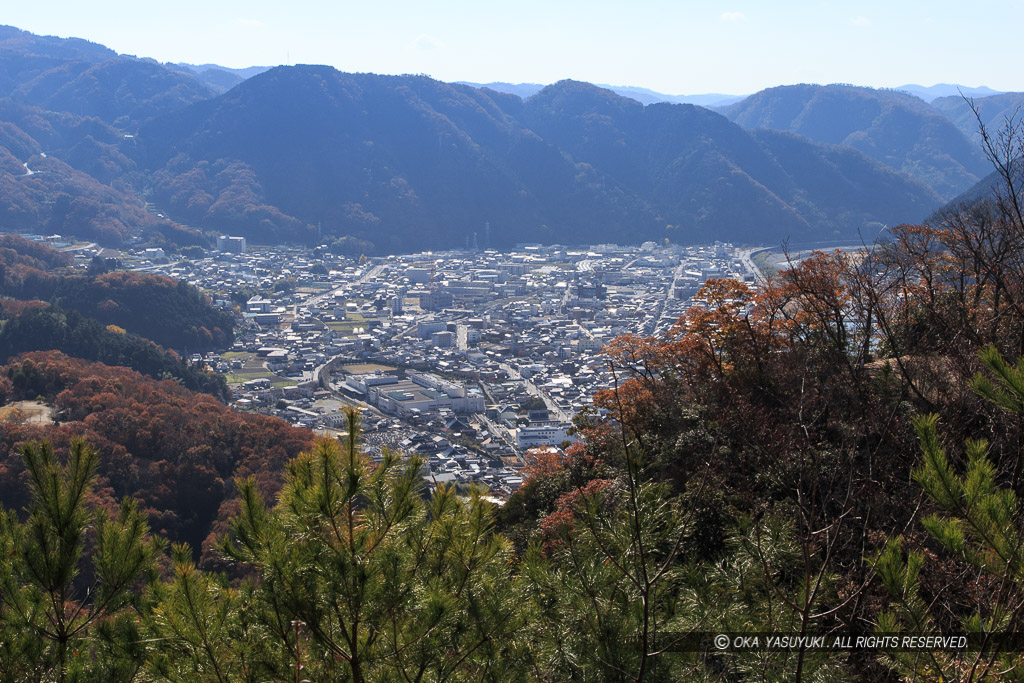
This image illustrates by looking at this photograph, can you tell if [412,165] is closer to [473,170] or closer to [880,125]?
[473,170]

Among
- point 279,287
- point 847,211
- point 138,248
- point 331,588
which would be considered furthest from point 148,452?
point 847,211

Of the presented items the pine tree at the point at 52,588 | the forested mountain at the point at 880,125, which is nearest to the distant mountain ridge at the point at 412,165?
the forested mountain at the point at 880,125

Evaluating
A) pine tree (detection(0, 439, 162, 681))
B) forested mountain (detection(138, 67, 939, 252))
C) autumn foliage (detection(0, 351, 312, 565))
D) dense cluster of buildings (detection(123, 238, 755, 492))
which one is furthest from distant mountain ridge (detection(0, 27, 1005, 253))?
pine tree (detection(0, 439, 162, 681))

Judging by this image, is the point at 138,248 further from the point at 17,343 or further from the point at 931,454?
the point at 931,454

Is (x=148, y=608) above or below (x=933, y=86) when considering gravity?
below

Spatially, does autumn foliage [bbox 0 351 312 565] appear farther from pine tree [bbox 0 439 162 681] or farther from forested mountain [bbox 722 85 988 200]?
forested mountain [bbox 722 85 988 200]

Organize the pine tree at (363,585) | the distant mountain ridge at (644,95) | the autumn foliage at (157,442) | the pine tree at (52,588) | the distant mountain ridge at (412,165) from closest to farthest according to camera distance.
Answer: the pine tree at (363,585), the pine tree at (52,588), the autumn foliage at (157,442), the distant mountain ridge at (412,165), the distant mountain ridge at (644,95)

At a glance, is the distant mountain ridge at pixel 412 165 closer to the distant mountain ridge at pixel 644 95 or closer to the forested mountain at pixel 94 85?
the forested mountain at pixel 94 85
